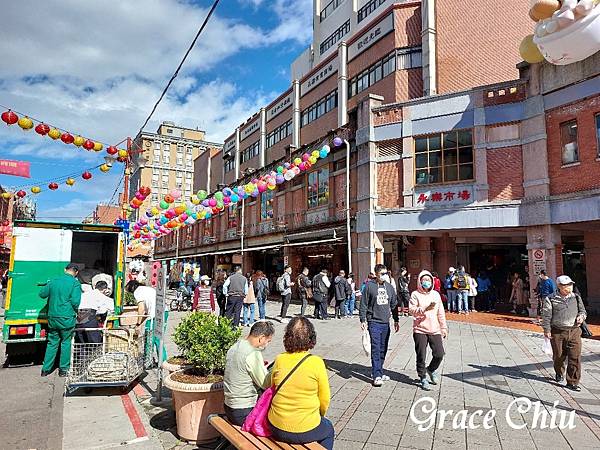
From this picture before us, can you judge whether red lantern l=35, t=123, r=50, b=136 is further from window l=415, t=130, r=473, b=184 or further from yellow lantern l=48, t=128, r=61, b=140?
Result: window l=415, t=130, r=473, b=184

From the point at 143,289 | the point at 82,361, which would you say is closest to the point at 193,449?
the point at 82,361

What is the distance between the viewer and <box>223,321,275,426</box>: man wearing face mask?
4.02 meters

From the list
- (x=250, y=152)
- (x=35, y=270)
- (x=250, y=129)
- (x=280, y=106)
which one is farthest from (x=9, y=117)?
(x=250, y=129)

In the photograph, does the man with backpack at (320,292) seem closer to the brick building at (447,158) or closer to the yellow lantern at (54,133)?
the brick building at (447,158)

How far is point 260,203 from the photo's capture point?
29.6 metres

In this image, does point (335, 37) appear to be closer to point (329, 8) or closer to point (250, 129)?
point (329, 8)

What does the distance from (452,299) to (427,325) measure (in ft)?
37.2

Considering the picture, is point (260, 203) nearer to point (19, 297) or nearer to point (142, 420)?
point (19, 297)

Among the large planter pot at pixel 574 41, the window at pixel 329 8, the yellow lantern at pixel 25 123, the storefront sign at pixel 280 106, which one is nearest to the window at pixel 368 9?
the window at pixel 329 8

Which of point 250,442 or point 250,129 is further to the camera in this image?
point 250,129

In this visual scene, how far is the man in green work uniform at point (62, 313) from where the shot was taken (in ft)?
23.9

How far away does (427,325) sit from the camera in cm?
637

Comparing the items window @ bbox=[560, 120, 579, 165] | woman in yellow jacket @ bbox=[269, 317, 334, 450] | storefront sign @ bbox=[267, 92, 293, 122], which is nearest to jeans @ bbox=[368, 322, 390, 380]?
woman in yellow jacket @ bbox=[269, 317, 334, 450]

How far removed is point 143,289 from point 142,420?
3.24 m
